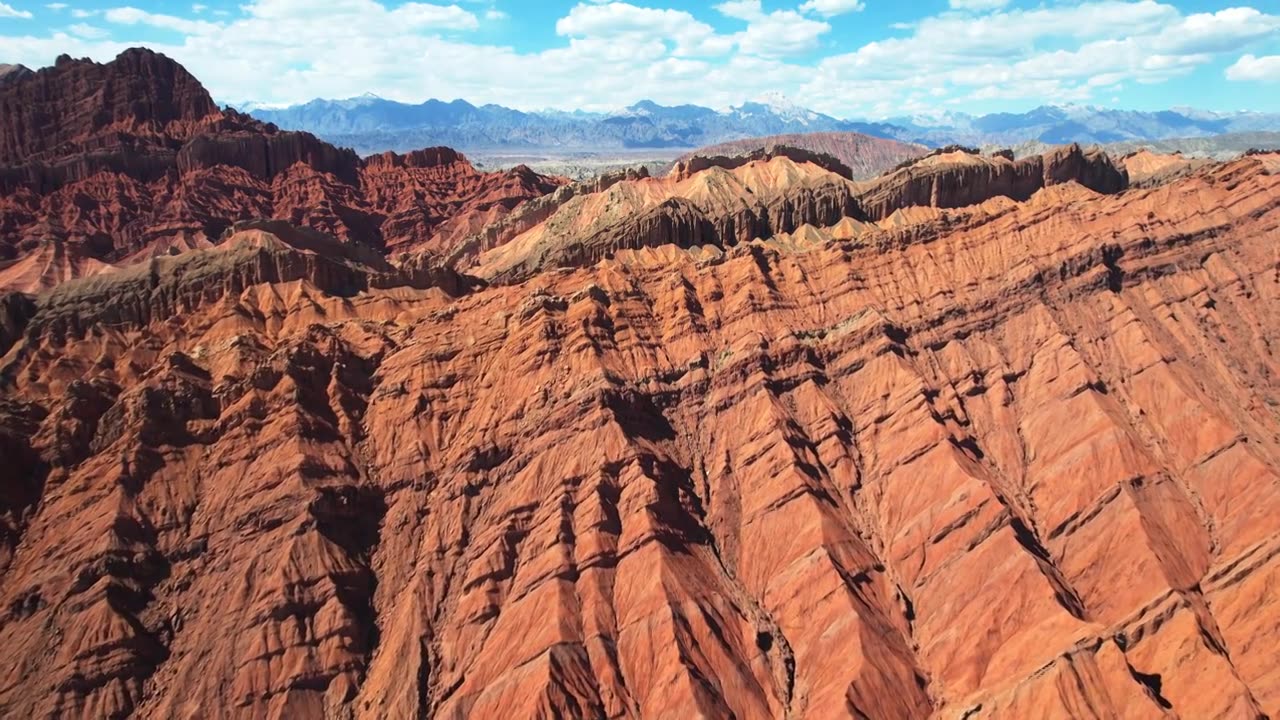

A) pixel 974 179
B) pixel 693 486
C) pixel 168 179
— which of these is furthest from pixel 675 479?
pixel 168 179

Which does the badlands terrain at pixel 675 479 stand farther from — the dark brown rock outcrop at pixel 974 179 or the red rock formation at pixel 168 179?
the red rock formation at pixel 168 179

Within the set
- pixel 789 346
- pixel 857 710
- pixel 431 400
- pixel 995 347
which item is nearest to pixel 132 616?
pixel 431 400

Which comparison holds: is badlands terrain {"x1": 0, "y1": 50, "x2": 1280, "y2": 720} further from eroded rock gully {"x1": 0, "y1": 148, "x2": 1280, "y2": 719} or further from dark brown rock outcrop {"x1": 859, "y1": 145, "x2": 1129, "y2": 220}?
dark brown rock outcrop {"x1": 859, "y1": 145, "x2": 1129, "y2": 220}

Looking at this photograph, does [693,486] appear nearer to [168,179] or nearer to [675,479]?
[675,479]

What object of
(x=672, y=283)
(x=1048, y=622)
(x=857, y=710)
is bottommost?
(x=857, y=710)

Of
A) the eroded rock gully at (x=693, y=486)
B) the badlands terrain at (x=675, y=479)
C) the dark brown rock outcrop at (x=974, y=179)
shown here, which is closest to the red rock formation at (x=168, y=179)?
the dark brown rock outcrop at (x=974, y=179)

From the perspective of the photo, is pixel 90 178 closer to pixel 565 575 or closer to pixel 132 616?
pixel 132 616

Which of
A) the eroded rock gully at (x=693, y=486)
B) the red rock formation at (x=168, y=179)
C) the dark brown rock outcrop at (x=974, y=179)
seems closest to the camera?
the eroded rock gully at (x=693, y=486)
